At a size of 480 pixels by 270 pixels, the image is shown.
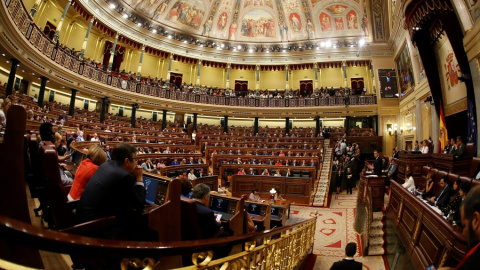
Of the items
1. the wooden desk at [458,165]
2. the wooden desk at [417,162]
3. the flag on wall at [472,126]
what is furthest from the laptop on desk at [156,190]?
the flag on wall at [472,126]

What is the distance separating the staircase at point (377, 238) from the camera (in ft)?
16.4

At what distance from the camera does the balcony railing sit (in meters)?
9.08

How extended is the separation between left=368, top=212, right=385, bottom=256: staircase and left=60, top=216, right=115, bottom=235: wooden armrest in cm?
526

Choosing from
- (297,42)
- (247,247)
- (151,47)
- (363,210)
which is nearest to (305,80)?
(297,42)

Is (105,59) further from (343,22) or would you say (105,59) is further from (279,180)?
(343,22)

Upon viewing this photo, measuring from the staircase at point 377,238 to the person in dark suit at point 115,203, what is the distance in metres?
5.08

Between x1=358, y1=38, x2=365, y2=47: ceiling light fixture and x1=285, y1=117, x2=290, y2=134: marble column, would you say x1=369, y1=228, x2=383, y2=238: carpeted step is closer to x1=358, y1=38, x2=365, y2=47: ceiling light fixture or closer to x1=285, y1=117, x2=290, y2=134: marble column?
x1=285, y1=117, x2=290, y2=134: marble column

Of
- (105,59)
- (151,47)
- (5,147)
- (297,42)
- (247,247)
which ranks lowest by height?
(247,247)

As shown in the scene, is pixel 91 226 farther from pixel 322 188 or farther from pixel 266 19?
pixel 266 19

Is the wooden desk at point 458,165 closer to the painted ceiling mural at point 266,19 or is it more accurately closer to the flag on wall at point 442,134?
the flag on wall at point 442,134

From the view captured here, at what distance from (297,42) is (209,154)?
1491 centimetres

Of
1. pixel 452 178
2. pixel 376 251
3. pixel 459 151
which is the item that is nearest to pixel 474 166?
pixel 459 151

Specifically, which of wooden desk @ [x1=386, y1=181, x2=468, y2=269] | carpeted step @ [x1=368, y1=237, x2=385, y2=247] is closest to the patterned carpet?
carpeted step @ [x1=368, y1=237, x2=385, y2=247]

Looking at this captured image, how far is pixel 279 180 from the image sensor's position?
984cm
